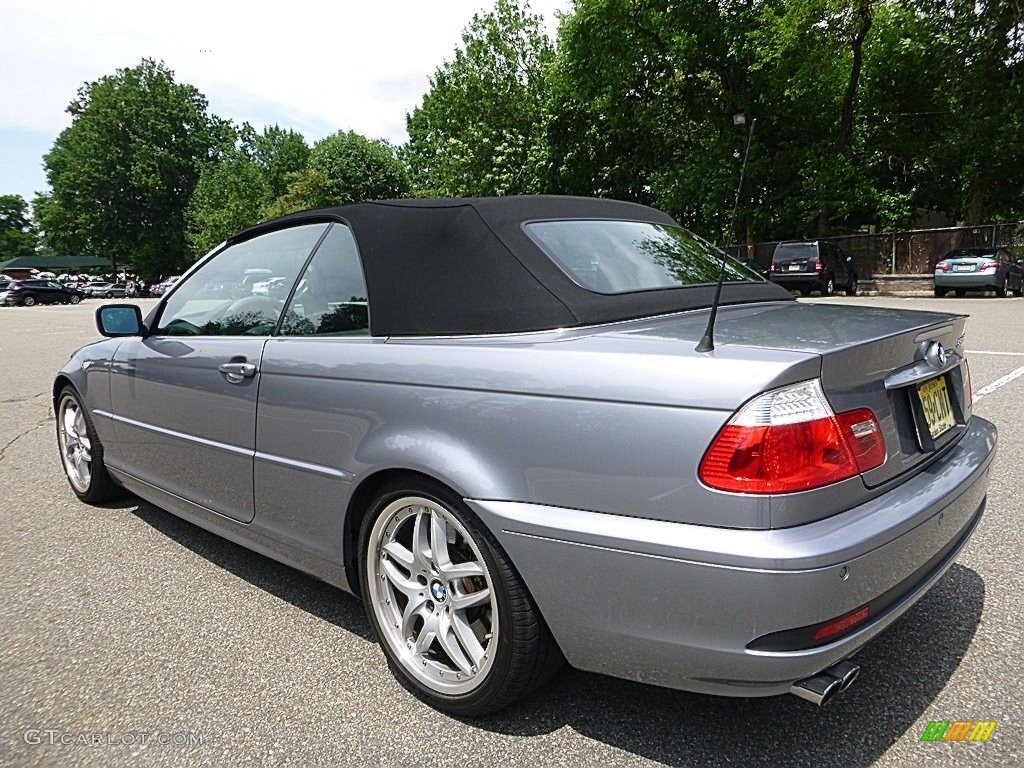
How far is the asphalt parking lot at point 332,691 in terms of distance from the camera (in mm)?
2104

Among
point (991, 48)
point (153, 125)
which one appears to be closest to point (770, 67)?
point (991, 48)

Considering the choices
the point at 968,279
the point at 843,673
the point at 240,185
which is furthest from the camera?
the point at 240,185

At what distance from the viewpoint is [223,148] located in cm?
7544

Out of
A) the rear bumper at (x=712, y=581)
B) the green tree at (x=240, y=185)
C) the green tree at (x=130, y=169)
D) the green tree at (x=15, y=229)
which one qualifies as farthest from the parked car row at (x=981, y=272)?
the green tree at (x=15, y=229)

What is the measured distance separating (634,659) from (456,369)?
93cm

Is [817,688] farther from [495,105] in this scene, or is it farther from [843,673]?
[495,105]

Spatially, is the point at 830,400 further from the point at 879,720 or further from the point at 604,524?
the point at 879,720

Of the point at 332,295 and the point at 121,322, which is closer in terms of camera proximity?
the point at 332,295

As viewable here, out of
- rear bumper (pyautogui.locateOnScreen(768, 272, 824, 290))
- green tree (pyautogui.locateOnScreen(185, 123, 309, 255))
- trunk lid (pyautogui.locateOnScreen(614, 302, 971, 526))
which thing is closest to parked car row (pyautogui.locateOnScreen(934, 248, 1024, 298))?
rear bumper (pyautogui.locateOnScreen(768, 272, 824, 290))

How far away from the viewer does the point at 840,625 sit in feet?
5.90

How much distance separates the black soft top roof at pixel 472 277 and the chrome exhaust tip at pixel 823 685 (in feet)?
3.62

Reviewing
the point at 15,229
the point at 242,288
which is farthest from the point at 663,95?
the point at 15,229

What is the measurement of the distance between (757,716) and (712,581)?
760 mm

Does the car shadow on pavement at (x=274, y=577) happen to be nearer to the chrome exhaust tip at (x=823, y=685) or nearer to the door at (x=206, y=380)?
the door at (x=206, y=380)
